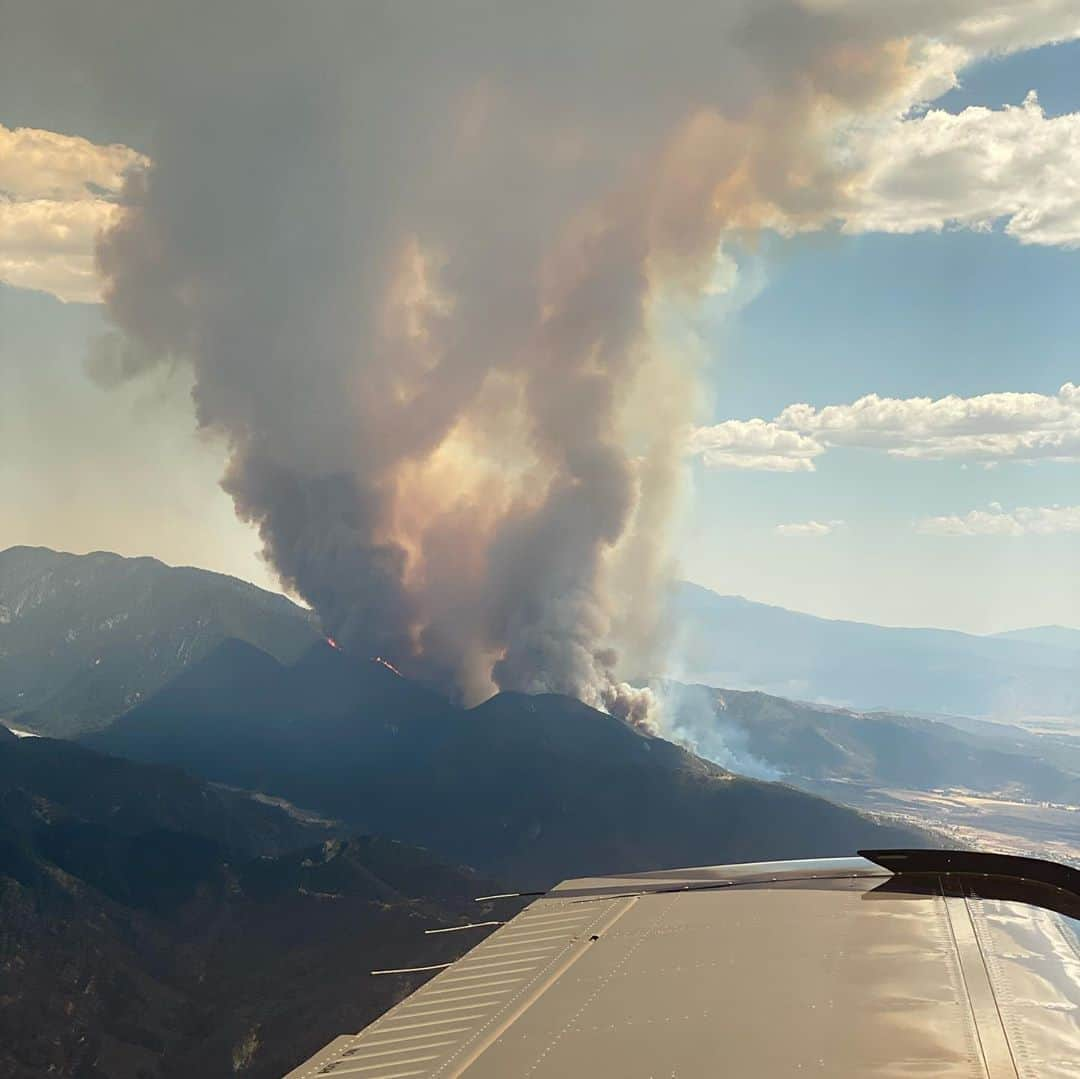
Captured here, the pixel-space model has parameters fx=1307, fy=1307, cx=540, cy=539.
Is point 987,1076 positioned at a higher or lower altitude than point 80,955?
lower

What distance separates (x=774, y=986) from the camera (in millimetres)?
21031

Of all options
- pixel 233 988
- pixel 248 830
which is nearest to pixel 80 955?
pixel 233 988

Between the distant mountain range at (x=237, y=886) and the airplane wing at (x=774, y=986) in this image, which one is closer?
the airplane wing at (x=774, y=986)

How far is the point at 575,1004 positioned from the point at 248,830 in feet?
533

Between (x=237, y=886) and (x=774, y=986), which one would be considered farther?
(x=237, y=886)

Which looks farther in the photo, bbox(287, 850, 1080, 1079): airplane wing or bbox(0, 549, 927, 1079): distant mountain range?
bbox(0, 549, 927, 1079): distant mountain range

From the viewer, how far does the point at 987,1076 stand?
16125 millimetres

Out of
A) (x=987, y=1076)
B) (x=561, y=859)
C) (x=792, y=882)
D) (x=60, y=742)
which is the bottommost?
(x=987, y=1076)

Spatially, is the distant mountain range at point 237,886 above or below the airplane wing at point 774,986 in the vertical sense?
above

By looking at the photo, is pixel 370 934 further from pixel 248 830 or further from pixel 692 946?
pixel 692 946

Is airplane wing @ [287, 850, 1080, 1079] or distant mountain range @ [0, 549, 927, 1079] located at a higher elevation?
distant mountain range @ [0, 549, 927, 1079]

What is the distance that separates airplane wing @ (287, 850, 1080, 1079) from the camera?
57.6 ft

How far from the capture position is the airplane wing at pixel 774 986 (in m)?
17.6

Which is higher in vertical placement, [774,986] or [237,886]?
[237,886]
